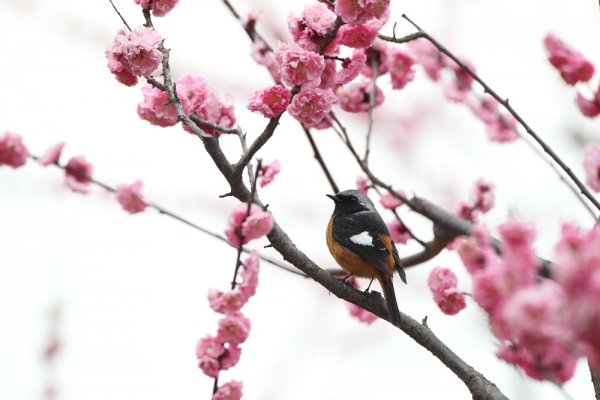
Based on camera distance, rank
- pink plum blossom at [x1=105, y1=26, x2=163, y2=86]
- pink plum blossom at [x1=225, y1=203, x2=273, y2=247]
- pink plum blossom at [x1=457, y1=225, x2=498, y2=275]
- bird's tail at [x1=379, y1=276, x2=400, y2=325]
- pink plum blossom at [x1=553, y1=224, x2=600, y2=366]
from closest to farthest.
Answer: pink plum blossom at [x1=553, y1=224, x2=600, y2=366] < pink plum blossom at [x1=457, y1=225, x2=498, y2=275] < pink plum blossom at [x1=225, y1=203, x2=273, y2=247] < pink plum blossom at [x1=105, y1=26, x2=163, y2=86] < bird's tail at [x1=379, y1=276, x2=400, y2=325]

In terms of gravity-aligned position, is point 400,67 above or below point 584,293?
above

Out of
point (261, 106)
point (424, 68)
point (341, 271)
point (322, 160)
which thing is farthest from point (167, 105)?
point (424, 68)

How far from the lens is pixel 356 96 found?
196 inches

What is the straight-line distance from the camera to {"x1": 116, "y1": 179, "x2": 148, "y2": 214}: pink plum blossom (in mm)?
4344

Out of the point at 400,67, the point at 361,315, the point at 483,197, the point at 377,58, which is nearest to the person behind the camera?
the point at 483,197

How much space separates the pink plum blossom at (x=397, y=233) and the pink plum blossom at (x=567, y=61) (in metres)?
1.46

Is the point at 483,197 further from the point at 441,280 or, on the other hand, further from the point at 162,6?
the point at 162,6

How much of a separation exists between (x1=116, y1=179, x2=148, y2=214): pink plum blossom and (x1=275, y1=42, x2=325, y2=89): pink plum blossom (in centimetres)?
168

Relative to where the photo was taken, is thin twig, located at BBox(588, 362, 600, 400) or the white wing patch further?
the white wing patch

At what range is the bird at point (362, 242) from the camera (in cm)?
491

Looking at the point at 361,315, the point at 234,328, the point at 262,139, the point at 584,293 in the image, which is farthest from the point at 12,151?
the point at 584,293

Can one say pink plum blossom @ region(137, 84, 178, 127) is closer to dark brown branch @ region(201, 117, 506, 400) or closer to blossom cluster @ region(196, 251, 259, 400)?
dark brown branch @ region(201, 117, 506, 400)

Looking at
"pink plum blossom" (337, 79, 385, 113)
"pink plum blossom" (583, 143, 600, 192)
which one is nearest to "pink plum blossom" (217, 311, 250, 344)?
"pink plum blossom" (583, 143, 600, 192)

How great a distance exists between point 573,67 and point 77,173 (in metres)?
3.16
